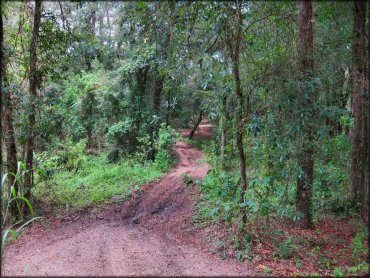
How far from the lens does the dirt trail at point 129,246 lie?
16.0 ft

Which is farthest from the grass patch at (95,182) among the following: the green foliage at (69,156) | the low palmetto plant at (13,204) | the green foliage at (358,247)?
the green foliage at (358,247)

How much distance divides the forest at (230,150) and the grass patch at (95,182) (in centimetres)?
15

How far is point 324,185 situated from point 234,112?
9.03 ft

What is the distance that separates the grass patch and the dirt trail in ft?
3.17

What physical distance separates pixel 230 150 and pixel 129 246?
324 cm

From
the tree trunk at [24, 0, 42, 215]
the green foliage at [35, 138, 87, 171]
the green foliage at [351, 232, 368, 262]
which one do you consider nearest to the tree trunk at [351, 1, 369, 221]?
the green foliage at [351, 232, 368, 262]

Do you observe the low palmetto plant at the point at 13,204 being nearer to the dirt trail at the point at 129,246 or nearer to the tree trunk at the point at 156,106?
the dirt trail at the point at 129,246

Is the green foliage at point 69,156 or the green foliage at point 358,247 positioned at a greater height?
the green foliage at point 69,156

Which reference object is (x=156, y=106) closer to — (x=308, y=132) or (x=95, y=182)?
(x=95, y=182)

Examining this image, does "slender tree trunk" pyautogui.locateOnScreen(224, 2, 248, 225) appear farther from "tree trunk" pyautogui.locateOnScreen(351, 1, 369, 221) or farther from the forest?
"tree trunk" pyautogui.locateOnScreen(351, 1, 369, 221)

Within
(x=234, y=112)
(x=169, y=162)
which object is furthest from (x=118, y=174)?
(x=234, y=112)

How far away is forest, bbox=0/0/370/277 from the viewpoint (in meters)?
5.11

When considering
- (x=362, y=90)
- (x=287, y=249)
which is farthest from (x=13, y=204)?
(x=362, y=90)

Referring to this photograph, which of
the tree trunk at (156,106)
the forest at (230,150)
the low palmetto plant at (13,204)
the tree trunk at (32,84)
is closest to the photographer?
the low palmetto plant at (13,204)
